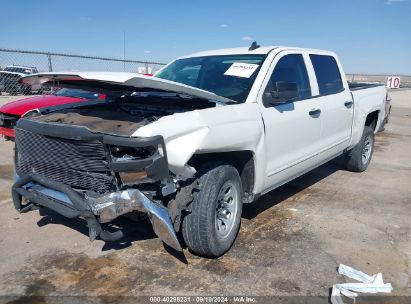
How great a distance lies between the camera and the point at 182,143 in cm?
295

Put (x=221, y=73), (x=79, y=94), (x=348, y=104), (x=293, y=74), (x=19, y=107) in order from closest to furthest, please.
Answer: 1. (x=221, y=73)
2. (x=293, y=74)
3. (x=348, y=104)
4. (x=19, y=107)
5. (x=79, y=94)

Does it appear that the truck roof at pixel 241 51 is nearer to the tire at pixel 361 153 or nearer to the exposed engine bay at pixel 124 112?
the exposed engine bay at pixel 124 112

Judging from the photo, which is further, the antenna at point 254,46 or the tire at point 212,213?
the antenna at point 254,46

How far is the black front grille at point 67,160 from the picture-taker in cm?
297

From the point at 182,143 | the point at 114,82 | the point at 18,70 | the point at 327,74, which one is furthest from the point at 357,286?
the point at 18,70

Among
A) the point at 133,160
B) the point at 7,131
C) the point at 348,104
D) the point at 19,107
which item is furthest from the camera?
the point at 7,131

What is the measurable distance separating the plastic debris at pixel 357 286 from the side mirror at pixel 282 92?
1654 millimetres

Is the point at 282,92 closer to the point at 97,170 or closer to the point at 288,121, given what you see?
the point at 288,121

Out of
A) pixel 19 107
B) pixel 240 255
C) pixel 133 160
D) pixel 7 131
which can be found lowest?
pixel 240 255

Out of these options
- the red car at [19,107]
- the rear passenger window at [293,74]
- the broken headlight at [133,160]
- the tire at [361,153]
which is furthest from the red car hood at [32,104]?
the tire at [361,153]

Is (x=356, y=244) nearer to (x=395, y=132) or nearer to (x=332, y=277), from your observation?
(x=332, y=277)

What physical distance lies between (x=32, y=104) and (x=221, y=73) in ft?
13.9

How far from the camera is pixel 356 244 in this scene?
3.91 m

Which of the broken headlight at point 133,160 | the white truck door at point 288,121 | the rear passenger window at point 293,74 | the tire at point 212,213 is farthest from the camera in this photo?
the rear passenger window at point 293,74
